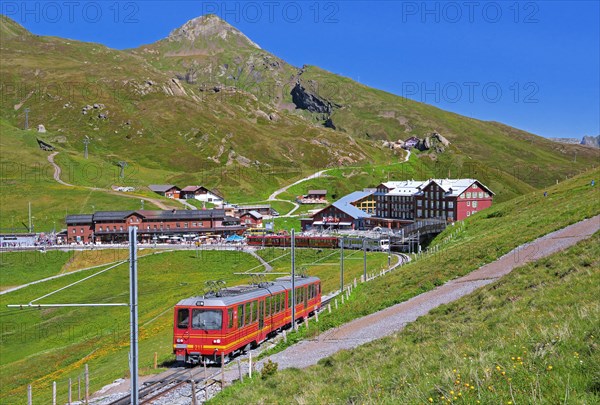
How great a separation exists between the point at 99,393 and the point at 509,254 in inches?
A: 1181

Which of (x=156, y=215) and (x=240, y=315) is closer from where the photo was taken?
(x=240, y=315)

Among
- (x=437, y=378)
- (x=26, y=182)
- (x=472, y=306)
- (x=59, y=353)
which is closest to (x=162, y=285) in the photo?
(x=59, y=353)

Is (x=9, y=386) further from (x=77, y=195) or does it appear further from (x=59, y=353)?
(x=77, y=195)

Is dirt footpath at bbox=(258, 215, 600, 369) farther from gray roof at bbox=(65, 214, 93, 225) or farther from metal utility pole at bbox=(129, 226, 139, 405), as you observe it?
gray roof at bbox=(65, 214, 93, 225)

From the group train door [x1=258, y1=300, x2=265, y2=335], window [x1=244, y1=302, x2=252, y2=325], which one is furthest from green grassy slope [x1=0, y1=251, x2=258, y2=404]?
window [x1=244, y1=302, x2=252, y2=325]

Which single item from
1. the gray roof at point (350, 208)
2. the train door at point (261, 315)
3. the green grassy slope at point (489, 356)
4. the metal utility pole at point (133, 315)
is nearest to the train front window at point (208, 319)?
A: the train door at point (261, 315)

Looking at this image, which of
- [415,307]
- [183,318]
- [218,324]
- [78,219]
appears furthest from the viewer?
[78,219]

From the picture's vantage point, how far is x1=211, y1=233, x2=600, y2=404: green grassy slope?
10.1 m

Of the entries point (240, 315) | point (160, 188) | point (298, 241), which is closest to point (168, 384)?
point (240, 315)

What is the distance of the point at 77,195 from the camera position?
153250 millimetres

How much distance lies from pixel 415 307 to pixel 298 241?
262 feet

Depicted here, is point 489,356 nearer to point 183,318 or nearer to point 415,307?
point 183,318

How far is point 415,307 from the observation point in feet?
105

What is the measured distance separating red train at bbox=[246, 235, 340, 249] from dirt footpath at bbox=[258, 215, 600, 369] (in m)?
66.7
